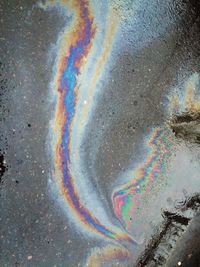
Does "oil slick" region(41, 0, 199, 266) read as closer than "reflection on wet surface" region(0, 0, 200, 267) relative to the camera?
No

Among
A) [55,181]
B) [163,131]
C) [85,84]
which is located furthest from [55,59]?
[163,131]

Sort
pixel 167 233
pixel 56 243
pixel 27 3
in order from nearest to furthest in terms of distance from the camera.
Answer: pixel 27 3
pixel 56 243
pixel 167 233

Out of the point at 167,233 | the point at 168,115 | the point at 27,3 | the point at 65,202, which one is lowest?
the point at 167,233

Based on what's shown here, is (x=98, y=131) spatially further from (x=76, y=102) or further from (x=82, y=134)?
(x=76, y=102)

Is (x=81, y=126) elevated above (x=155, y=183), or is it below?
above

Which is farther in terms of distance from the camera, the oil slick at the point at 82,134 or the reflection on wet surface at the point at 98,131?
the oil slick at the point at 82,134

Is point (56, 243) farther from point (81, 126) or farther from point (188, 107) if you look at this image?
point (188, 107)

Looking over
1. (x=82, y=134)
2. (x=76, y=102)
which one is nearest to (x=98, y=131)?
(x=82, y=134)

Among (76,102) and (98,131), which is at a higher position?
(76,102)
